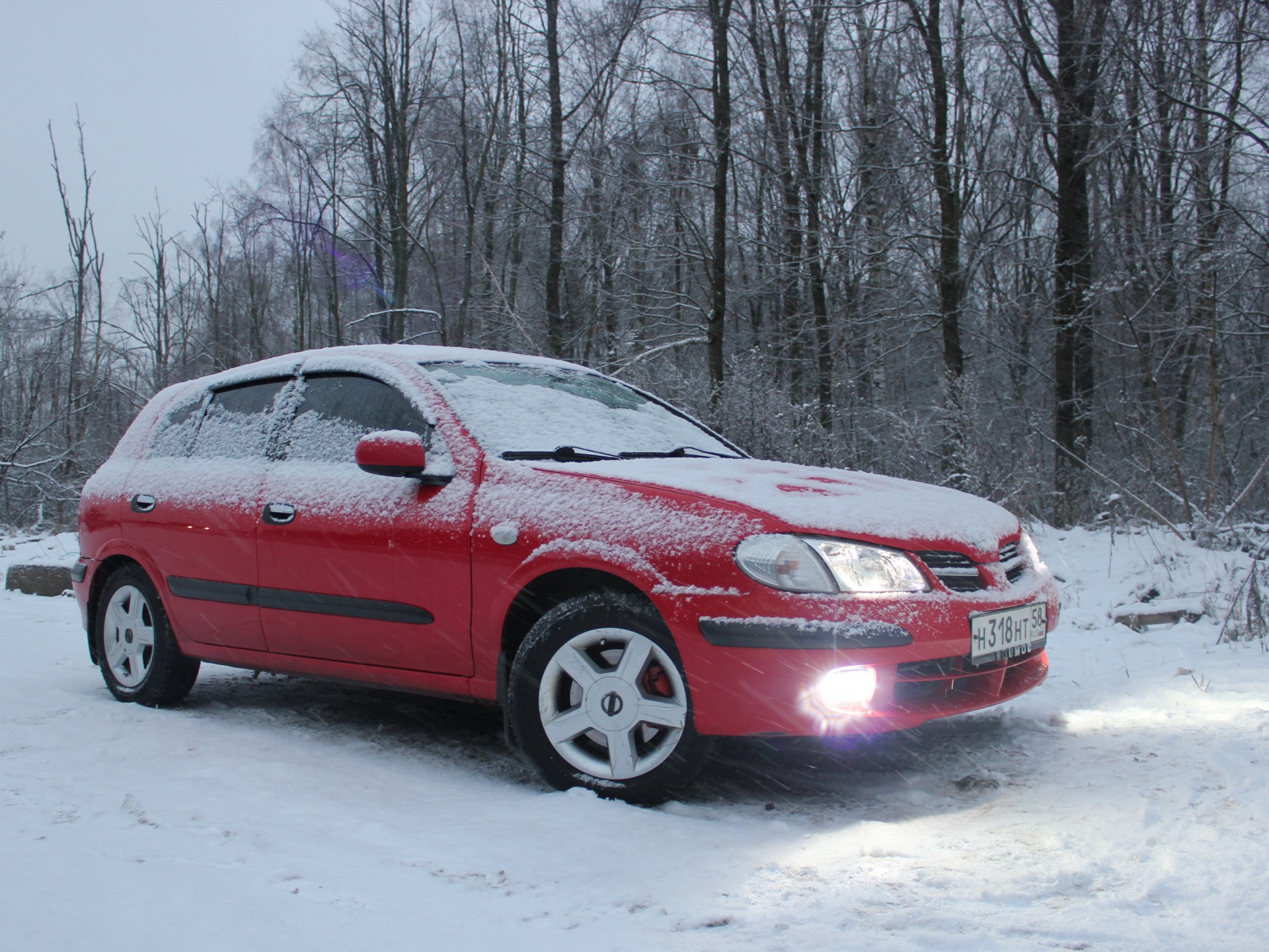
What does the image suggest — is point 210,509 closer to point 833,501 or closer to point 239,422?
point 239,422

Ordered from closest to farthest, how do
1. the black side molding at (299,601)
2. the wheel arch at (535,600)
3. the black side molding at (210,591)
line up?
1. the wheel arch at (535,600)
2. the black side molding at (299,601)
3. the black side molding at (210,591)

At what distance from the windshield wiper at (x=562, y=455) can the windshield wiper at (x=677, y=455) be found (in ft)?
0.46

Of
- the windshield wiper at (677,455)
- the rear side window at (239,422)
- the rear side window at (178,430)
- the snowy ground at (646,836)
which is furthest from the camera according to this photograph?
the rear side window at (178,430)

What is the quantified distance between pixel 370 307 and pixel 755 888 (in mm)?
29776

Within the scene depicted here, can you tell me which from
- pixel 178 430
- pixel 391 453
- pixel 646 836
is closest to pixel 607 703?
pixel 646 836

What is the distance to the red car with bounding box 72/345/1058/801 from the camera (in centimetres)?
280

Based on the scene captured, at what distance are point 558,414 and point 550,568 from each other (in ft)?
3.18

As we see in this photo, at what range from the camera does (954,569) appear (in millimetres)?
3074

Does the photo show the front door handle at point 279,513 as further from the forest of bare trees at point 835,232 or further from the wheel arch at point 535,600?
the forest of bare trees at point 835,232

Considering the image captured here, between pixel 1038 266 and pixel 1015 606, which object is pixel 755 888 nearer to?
pixel 1015 606

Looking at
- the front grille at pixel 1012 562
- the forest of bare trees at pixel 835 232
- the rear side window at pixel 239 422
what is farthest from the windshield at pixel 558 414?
the forest of bare trees at pixel 835 232

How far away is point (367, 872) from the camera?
2.41 meters

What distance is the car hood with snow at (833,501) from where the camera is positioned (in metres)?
2.94

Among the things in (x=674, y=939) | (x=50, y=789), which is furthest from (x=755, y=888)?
(x=50, y=789)
